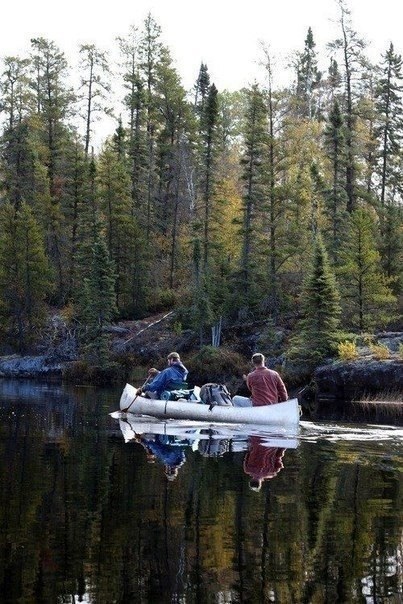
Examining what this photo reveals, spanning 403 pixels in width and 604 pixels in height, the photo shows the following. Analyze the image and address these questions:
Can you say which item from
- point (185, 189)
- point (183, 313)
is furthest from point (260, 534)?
point (185, 189)

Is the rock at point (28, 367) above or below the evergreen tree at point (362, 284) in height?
below

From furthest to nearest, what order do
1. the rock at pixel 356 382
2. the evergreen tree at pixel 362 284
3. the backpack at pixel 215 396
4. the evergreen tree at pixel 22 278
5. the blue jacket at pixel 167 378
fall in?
1. the evergreen tree at pixel 22 278
2. the evergreen tree at pixel 362 284
3. the rock at pixel 356 382
4. the blue jacket at pixel 167 378
5. the backpack at pixel 215 396

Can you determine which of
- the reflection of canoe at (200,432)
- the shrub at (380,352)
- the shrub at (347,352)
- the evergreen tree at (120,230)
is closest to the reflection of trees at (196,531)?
the reflection of canoe at (200,432)

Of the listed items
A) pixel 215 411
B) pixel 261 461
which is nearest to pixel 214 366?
pixel 215 411

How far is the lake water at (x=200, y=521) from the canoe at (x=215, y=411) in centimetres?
157

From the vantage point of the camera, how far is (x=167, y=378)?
23016 mm

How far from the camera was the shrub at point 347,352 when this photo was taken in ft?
110

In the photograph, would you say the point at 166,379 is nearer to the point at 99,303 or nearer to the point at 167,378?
the point at 167,378

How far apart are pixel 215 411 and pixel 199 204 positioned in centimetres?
3275

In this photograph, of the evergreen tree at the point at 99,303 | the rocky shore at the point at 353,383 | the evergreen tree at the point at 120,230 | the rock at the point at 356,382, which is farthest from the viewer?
the evergreen tree at the point at 120,230

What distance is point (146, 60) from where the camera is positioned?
59.1 metres

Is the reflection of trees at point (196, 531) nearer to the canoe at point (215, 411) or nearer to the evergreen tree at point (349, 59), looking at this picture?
the canoe at point (215, 411)

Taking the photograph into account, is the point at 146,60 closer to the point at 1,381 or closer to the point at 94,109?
the point at 94,109

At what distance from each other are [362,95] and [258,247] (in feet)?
33.9
